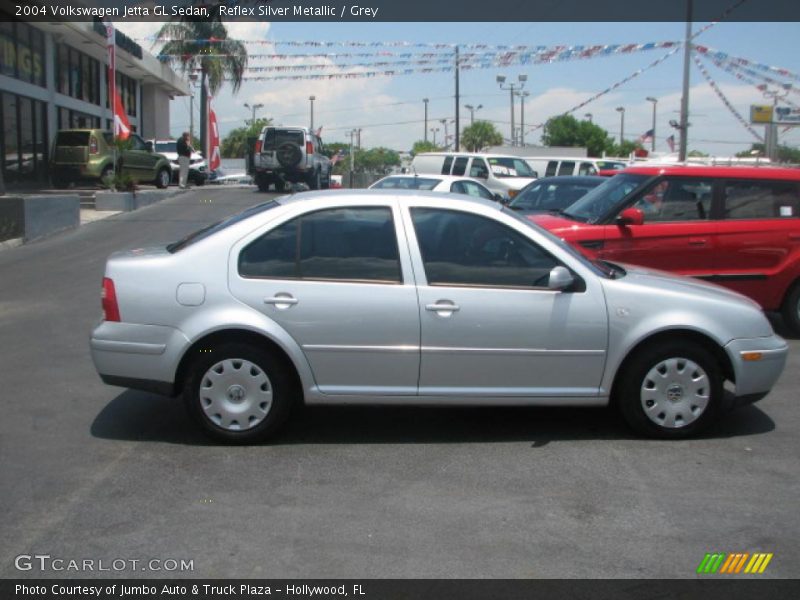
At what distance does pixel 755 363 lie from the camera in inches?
227

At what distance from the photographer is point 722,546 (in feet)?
14.0

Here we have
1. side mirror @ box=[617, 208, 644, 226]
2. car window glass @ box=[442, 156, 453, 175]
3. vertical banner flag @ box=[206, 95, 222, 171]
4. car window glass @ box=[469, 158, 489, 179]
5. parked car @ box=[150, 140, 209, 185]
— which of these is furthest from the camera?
parked car @ box=[150, 140, 209, 185]

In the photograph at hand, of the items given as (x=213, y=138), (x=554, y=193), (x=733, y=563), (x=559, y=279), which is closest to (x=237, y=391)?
(x=559, y=279)

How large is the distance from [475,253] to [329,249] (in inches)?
36.6

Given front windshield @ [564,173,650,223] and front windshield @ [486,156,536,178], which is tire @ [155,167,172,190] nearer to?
front windshield @ [486,156,536,178]

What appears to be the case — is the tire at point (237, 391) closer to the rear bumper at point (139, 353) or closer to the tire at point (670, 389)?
the rear bumper at point (139, 353)

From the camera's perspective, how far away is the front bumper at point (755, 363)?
573 centimetres

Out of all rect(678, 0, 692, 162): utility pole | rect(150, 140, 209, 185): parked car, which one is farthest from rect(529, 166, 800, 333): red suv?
rect(150, 140, 209, 185): parked car

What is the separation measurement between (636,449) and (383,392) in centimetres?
164

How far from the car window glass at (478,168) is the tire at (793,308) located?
16.0 metres

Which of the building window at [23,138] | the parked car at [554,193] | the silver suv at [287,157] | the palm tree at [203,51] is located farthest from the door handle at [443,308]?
the palm tree at [203,51]

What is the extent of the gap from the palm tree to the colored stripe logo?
36572mm

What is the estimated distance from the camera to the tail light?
559 cm

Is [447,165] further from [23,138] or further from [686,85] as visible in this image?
[23,138]
